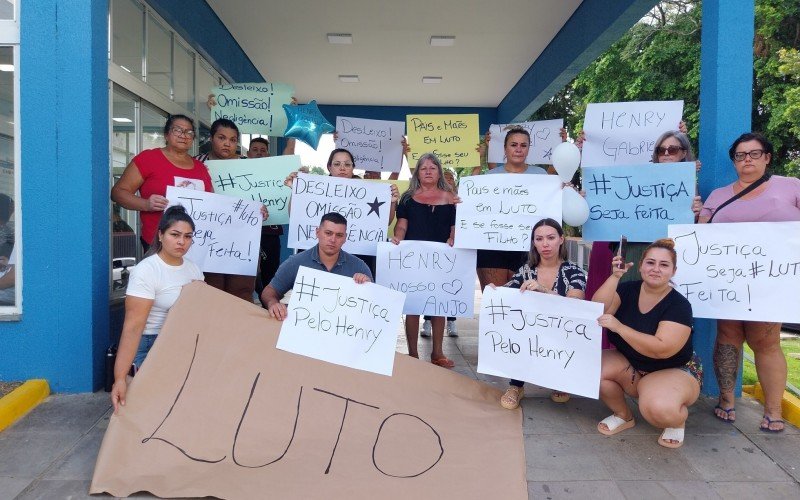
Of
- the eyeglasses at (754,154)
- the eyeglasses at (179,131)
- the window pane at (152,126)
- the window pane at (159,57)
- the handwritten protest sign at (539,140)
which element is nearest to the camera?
the eyeglasses at (754,154)

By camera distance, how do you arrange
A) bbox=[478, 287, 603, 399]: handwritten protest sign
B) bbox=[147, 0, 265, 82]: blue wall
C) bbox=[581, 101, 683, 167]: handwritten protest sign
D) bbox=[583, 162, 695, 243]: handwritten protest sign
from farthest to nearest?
bbox=[147, 0, 265, 82]: blue wall → bbox=[581, 101, 683, 167]: handwritten protest sign → bbox=[583, 162, 695, 243]: handwritten protest sign → bbox=[478, 287, 603, 399]: handwritten protest sign

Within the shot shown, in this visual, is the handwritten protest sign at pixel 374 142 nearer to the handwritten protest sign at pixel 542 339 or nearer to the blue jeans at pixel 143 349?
the handwritten protest sign at pixel 542 339

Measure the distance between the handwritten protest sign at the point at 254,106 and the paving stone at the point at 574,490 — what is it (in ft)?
12.9

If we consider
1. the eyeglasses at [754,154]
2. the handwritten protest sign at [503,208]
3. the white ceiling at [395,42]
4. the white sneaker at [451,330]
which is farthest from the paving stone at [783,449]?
the white ceiling at [395,42]

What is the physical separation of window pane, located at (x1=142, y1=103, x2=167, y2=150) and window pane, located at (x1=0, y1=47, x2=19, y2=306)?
131 centimetres

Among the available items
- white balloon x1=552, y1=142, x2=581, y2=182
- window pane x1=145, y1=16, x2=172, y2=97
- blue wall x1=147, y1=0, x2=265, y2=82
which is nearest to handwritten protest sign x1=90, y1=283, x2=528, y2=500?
white balloon x1=552, y1=142, x2=581, y2=182

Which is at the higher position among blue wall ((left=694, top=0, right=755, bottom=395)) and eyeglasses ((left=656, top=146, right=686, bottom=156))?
blue wall ((left=694, top=0, right=755, bottom=395))

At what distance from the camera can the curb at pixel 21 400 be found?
3446mm

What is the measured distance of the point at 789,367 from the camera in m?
6.56

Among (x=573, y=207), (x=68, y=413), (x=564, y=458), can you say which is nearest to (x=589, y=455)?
(x=564, y=458)

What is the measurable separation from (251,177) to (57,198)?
128 centimetres

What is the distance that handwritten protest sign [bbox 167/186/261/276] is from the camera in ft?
13.4

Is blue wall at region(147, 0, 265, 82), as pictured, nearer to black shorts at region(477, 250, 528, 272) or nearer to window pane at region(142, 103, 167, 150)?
window pane at region(142, 103, 167, 150)

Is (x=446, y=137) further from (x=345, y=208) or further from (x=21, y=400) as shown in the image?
(x=21, y=400)
